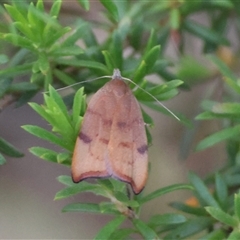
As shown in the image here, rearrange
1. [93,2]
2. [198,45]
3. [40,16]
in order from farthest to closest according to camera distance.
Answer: [198,45], [93,2], [40,16]

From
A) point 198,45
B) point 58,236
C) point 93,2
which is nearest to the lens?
point 58,236

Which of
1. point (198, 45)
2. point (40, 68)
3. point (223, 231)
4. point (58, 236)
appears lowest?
point (223, 231)

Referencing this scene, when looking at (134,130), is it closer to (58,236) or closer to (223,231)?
(223,231)

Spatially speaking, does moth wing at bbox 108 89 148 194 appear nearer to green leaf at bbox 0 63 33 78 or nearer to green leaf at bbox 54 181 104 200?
green leaf at bbox 54 181 104 200

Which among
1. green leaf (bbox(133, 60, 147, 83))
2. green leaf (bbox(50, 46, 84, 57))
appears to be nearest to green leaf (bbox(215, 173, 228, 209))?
green leaf (bbox(133, 60, 147, 83))

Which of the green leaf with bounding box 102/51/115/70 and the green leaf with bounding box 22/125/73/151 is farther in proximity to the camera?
the green leaf with bounding box 102/51/115/70

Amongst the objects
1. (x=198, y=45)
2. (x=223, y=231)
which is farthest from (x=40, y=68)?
(x=198, y=45)
